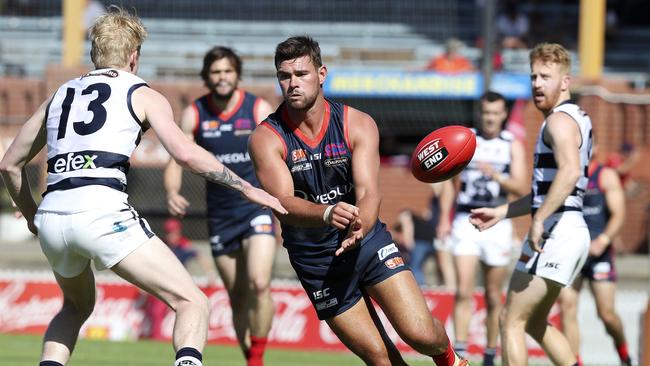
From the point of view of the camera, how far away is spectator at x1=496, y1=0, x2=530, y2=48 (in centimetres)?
2072

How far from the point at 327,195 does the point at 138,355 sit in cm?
554

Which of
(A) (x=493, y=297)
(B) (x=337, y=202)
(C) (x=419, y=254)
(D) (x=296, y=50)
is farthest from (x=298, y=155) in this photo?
(C) (x=419, y=254)

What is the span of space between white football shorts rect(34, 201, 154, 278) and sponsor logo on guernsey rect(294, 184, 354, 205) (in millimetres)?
984

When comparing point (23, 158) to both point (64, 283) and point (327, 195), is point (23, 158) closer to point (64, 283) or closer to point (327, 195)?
point (64, 283)

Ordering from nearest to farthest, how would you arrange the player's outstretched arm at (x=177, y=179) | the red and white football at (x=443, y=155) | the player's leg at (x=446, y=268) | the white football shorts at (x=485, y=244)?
the red and white football at (x=443, y=155)
the player's outstretched arm at (x=177, y=179)
the white football shorts at (x=485, y=244)
the player's leg at (x=446, y=268)

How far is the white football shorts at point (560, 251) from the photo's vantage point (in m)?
7.11

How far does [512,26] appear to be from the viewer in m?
21.6

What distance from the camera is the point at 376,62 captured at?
774 inches

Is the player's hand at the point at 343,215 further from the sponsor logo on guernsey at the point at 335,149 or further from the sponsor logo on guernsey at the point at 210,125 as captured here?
the sponsor logo on guernsey at the point at 210,125

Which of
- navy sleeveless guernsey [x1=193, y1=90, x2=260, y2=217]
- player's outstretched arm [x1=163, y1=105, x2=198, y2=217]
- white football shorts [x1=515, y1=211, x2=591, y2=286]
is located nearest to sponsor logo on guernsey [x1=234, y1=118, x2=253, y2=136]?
navy sleeveless guernsey [x1=193, y1=90, x2=260, y2=217]

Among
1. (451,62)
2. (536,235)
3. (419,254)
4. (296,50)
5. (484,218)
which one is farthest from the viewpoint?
(451,62)

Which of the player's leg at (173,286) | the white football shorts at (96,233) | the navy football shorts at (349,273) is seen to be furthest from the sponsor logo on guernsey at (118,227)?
the navy football shorts at (349,273)

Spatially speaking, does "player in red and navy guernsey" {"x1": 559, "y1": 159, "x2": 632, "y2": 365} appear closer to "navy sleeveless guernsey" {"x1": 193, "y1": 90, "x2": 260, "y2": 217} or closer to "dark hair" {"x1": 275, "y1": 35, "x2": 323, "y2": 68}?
"navy sleeveless guernsey" {"x1": 193, "y1": 90, "x2": 260, "y2": 217}

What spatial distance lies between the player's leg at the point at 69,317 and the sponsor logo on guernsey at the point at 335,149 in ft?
4.81
